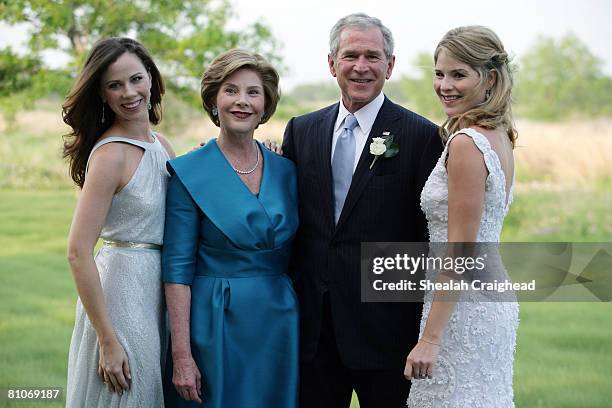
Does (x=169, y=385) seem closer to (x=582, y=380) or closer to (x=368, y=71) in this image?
(x=368, y=71)

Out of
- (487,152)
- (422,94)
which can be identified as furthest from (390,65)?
(422,94)

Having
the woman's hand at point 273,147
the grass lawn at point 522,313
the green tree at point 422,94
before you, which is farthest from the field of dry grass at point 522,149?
the woman's hand at point 273,147

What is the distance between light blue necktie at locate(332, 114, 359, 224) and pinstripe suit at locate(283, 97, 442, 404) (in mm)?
36

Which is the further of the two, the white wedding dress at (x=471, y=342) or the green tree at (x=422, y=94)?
the green tree at (x=422, y=94)

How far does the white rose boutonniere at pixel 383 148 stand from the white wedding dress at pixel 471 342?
0.32 metres

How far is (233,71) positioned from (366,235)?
3.07 ft

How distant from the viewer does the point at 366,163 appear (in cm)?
352

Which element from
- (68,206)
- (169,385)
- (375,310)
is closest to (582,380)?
(375,310)

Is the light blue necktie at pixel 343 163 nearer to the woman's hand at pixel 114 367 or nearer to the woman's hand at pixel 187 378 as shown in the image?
the woman's hand at pixel 187 378

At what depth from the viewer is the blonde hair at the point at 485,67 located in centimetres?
316

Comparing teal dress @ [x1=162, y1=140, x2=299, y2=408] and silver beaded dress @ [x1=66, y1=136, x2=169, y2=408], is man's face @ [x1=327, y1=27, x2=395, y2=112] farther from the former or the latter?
silver beaded dress @ [x1=66, y1=136, x2=169, y2=408]

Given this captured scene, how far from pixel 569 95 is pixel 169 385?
11.6 metres

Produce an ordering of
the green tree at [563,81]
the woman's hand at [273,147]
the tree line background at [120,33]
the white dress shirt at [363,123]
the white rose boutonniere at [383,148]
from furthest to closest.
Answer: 1. the green tree at [563,81]
2. the tree line background at [120,33]
3. the woman's hand at [273,147]
4. the white dress shirt at [363,123]
5. the white rose boutonniere at [383,148]

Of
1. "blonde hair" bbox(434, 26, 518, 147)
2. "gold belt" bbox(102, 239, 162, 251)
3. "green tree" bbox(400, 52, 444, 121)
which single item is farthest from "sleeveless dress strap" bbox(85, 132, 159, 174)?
"green tree" bbox(400, 52, 444, 121)
